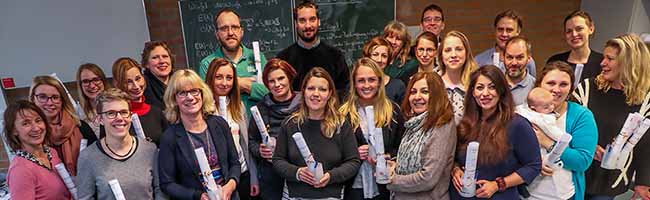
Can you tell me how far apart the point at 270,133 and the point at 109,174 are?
86 centimetres

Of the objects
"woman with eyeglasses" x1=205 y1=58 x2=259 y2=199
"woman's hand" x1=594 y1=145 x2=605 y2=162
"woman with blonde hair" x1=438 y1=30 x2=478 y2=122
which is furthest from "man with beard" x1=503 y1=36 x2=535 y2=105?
"woman with eyeglasses" x1=205 y1=58 x2=259 y2=199

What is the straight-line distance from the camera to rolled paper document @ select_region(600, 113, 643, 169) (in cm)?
217

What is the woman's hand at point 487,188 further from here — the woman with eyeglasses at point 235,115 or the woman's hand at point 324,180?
the woman with eyeglasses at point 235,115

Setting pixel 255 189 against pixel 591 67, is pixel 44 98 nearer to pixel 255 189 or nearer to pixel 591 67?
pixel 255 189

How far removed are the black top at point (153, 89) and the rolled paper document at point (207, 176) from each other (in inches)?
31.6

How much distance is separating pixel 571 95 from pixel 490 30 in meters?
2.52

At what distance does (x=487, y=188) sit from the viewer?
2.07m

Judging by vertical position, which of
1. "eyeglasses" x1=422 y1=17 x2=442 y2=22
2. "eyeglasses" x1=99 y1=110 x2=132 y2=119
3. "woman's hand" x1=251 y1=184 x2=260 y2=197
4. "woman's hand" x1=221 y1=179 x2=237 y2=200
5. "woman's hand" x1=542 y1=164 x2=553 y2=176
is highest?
"eyeglasses" x1=422 y1=17 x2=442 y2=22

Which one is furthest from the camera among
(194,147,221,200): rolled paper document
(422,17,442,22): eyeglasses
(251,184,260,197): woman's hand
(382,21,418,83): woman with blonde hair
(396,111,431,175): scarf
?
(422,17,442,22): eyeglasses

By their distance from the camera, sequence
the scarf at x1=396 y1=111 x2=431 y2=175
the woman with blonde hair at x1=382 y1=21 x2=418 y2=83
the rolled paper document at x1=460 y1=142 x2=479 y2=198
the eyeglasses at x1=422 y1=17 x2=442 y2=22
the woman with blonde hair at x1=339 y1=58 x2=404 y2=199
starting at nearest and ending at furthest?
the rolled paper document at x1=460 y1=142 x2=479 y2=198, the scarf at x1=396 y1=111 x2=431 y2=175, the woman with blonde hair at x1=339 y1=58 x2=404 y2=199, the woman with blonde hair at x1=382 y1=21 x2=418 y2=83, the eyeglasses at x1=422 y1=17 x2=442 y2=22

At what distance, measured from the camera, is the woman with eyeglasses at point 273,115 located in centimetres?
254

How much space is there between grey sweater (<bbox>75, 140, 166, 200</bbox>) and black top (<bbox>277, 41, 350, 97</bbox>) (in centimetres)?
127

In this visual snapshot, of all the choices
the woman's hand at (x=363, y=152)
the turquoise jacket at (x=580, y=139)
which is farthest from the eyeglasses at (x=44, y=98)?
the turquoise jacket at (x=580, y=139)

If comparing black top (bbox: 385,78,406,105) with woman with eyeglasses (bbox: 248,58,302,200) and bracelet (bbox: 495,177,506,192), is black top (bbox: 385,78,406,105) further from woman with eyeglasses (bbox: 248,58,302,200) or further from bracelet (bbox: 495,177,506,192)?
bracelet (bbox: 495,177,506,192)
